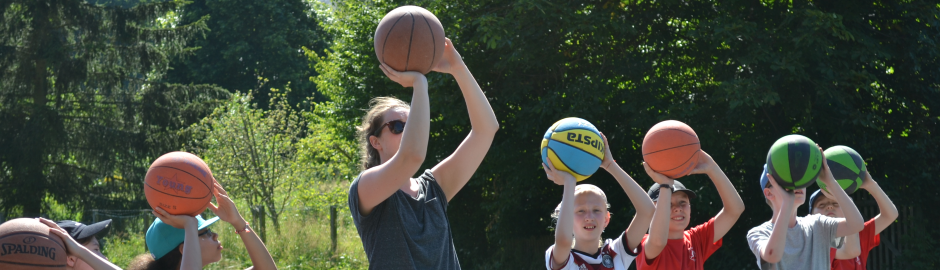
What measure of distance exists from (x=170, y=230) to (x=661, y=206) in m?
2.57

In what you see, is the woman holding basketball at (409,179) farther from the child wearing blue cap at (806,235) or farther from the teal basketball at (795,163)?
the child wearing blue cap at (806,235)

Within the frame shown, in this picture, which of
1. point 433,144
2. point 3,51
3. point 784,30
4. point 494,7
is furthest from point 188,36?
point 784,30

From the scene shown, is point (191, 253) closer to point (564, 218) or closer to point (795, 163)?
point (564, 218)

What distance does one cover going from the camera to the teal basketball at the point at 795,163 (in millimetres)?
4078

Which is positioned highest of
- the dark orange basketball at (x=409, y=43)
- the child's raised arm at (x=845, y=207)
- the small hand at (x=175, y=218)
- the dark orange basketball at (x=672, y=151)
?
the dark orange basketball at (x=409, y=43)

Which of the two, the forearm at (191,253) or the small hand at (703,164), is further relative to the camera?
the small hand at (703,164)

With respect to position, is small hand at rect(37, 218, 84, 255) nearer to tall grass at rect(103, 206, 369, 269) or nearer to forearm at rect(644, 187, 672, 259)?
forearm at rect(644, 187, 672, 259)

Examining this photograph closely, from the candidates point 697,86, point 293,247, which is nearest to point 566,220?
point 697,86

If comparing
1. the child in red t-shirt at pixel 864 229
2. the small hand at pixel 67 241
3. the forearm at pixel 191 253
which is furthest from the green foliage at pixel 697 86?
the small hand at pixel 67 241

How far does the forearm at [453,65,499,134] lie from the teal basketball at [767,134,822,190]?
1961mm

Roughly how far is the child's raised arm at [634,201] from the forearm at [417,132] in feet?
5.03

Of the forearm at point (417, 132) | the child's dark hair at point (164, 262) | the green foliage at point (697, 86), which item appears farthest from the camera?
the green foliage at point (697, 86)

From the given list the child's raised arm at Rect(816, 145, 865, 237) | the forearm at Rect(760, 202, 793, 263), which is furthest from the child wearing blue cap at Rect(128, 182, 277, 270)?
the child's raised arm at Rect(816, 145, 865, 237)

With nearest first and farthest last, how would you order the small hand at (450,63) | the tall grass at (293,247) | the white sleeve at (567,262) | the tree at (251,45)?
the small hand at (450,63) < the white sleeve at (567,262) < the tall grass at (293,247) < the tree at (251,45)
